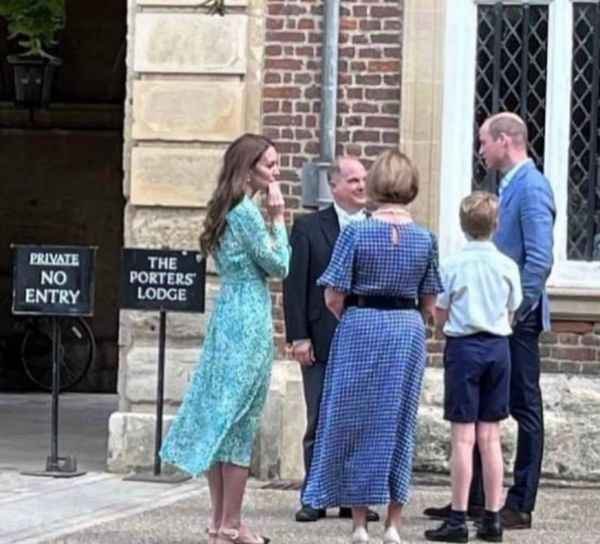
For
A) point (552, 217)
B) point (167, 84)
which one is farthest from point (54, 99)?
point (552, 217)

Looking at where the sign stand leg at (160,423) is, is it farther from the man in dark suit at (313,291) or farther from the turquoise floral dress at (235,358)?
the turquoise floral dress at (235,358)

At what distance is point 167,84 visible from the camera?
10.5 metres

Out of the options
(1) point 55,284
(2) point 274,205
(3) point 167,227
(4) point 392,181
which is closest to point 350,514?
(2) point 274,205

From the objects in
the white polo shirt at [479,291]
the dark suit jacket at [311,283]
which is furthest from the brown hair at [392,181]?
the dark suit jacket at [311,283]

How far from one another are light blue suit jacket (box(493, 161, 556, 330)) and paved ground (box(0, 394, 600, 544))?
3.89ft

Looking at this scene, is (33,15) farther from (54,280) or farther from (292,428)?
(292,428)

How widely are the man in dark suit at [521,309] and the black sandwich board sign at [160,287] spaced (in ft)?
7.27

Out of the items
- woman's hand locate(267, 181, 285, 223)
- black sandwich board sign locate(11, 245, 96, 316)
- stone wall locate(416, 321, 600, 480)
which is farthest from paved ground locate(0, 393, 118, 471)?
woman's hand locate(267, 181, 285, 223)

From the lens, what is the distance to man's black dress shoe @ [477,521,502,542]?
26.5ft

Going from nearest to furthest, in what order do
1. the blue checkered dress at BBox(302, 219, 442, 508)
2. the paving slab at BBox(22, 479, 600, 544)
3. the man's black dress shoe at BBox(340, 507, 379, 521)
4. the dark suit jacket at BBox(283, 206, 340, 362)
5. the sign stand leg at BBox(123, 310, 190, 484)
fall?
the blue checkered dress at BBox(302, 219, 442, 508)
the paving slab at BBox(22, 479, 600, 544)
the man's black dress shoe at BBox(340, 507, 379, 521)
the dark suit jacket at BBox(283, 206, 340, 362)
the sign stand leg at BBox(123, 310, 190, 484)

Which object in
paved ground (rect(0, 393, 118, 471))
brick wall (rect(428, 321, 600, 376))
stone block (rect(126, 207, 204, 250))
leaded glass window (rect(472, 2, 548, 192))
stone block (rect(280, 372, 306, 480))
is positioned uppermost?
leaded glass window (rect(472, 2, 548, 192))

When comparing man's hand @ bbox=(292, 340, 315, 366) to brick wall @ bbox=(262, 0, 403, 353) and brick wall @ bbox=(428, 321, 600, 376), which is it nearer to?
brick wall @ bbox=(262, 0, 403, 353)

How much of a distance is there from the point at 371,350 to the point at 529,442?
1452 mm

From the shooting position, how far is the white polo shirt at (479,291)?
26.5 ft
